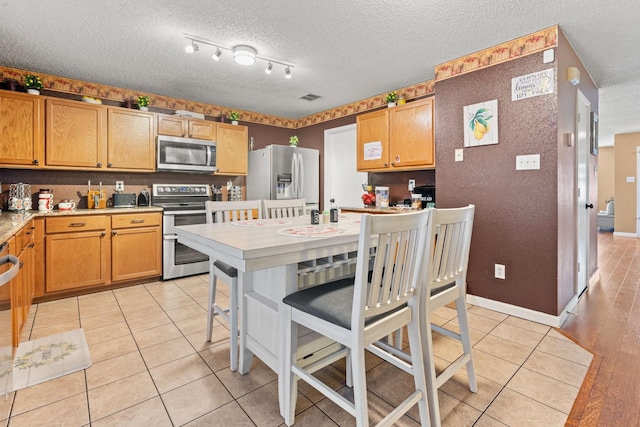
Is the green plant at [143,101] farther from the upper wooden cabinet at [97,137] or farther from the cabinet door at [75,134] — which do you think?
the cabinet door at [75,134]

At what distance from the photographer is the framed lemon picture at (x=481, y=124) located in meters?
2.84

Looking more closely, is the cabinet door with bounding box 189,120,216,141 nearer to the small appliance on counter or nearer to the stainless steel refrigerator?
the stainless steel refrigerator

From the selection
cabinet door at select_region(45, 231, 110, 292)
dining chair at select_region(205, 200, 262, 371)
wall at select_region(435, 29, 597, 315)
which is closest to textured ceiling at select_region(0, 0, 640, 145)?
wall at select_region(435, 29, 597, 315)

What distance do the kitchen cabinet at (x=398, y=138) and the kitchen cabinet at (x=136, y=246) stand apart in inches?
104

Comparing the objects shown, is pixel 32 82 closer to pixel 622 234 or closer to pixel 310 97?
pixel 310 97

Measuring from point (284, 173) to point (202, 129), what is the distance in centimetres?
125

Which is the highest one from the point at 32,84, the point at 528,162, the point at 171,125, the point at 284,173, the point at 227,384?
the point at 32,84

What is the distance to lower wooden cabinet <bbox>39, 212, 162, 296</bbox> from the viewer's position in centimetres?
312

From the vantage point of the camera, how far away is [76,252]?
10.6ft

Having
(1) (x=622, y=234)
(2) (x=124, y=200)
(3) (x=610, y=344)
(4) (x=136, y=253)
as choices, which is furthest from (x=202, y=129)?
(1) (x=622, y=234)

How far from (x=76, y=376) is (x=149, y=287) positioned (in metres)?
1.81

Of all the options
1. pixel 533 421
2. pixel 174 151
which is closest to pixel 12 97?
pixel 174 151

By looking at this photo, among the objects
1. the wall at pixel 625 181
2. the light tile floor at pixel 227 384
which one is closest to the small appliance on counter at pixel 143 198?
the light tile floor at pixel 227 384

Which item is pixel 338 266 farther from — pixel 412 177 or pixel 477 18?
pixel 412 177
